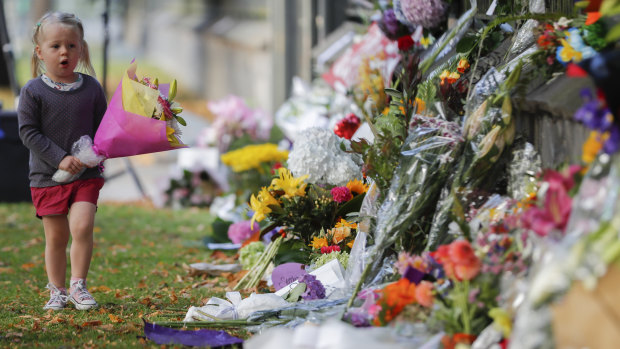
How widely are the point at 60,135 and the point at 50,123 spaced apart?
0.07 m

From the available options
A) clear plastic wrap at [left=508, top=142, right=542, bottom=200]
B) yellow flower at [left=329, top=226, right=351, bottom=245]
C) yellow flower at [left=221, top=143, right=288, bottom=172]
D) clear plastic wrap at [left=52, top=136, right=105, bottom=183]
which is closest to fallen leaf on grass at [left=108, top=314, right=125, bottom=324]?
clear plastic wrap at [left=52, top=136, right=105, bottom=183]

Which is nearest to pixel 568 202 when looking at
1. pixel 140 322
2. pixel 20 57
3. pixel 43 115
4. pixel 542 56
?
pixel 542 56

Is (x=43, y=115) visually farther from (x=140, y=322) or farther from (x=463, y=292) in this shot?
(x=463, y=292)

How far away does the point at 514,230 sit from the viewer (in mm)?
2895

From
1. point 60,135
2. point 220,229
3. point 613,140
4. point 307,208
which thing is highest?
point 613,140

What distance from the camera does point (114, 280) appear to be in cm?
490

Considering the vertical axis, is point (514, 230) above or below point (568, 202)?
below

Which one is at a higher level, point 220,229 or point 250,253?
point 250,253

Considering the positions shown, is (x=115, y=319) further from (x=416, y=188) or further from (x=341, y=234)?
(x=416, y=188)

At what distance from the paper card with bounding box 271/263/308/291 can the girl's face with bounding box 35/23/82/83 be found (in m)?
1.44

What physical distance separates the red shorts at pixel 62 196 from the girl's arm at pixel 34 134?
5.6 inches

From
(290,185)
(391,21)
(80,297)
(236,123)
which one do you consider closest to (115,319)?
(80,297)

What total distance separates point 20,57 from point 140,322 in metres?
29.4

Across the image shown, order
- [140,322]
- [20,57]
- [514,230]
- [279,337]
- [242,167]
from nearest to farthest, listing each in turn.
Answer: [279,337], [514,230], [140,322], [242,167], [20,57]
